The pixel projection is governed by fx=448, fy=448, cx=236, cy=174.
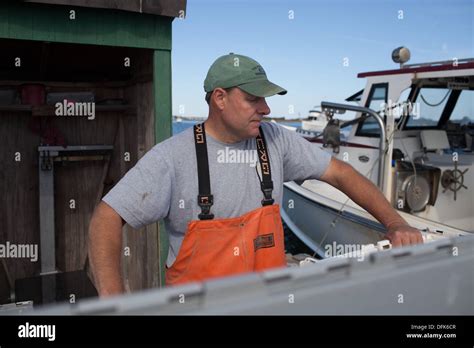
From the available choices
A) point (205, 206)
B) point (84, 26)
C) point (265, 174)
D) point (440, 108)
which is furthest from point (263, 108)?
point (440, 108)

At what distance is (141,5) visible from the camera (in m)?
3.39

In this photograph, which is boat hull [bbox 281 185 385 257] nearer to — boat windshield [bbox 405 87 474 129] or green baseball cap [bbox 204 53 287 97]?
boat windshield [bbox 405 87 474 129]

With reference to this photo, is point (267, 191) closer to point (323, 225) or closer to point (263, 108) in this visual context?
point (263, 108)

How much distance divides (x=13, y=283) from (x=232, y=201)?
11.3ft

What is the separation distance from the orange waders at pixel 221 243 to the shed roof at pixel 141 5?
5.13ft

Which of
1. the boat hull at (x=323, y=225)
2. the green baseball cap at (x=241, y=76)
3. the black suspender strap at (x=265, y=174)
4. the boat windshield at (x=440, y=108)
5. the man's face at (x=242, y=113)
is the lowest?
the boat hull at (x=323, y=225)

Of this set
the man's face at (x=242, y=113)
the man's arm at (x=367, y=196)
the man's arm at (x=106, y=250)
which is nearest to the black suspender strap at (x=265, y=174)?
the man's face at (x=242, y=113)

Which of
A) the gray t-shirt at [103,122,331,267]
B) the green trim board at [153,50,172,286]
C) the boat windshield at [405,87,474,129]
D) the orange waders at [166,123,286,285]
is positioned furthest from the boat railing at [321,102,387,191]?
the orange waders at [166,123,286,285]

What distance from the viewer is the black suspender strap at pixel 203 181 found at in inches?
89.0

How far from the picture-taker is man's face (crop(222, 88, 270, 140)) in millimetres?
2381
